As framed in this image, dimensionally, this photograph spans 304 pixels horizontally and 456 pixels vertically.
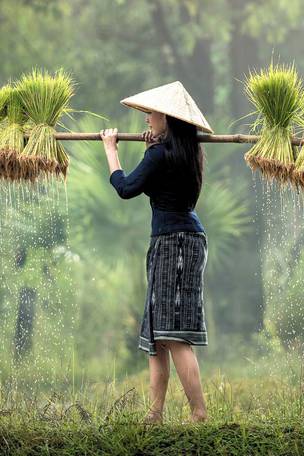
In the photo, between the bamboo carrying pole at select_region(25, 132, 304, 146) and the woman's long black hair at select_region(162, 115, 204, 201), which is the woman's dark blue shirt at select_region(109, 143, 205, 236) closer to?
the woman's long black hair at select_region(162, 115, 204, 201)

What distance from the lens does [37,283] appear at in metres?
10.5

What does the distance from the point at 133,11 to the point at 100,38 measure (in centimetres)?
58

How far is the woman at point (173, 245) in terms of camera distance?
12.4 feet

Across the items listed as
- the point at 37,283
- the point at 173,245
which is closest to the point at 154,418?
the point at 173,245

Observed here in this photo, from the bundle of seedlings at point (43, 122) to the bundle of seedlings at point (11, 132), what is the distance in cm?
3

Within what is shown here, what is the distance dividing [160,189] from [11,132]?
2.39ft

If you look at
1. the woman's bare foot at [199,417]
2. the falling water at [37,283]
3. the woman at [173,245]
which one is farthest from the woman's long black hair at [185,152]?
the falling water at [37,283]

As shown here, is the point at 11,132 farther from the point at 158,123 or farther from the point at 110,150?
the point at 158,123

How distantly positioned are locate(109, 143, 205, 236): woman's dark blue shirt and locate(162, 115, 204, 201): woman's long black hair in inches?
0.9

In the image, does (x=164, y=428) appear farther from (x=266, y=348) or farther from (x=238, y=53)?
(x=238, y=53)

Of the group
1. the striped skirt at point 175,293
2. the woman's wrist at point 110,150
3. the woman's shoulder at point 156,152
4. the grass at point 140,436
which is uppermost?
the woman's wrist at point 110,150

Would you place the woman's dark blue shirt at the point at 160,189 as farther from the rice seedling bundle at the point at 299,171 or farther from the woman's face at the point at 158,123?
the rice seedling bundle at the point at 299,171

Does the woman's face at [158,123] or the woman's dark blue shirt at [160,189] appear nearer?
the woman's dark blue shirt at [160,189]

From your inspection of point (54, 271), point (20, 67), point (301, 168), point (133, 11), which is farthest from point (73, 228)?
point (301, 168)
